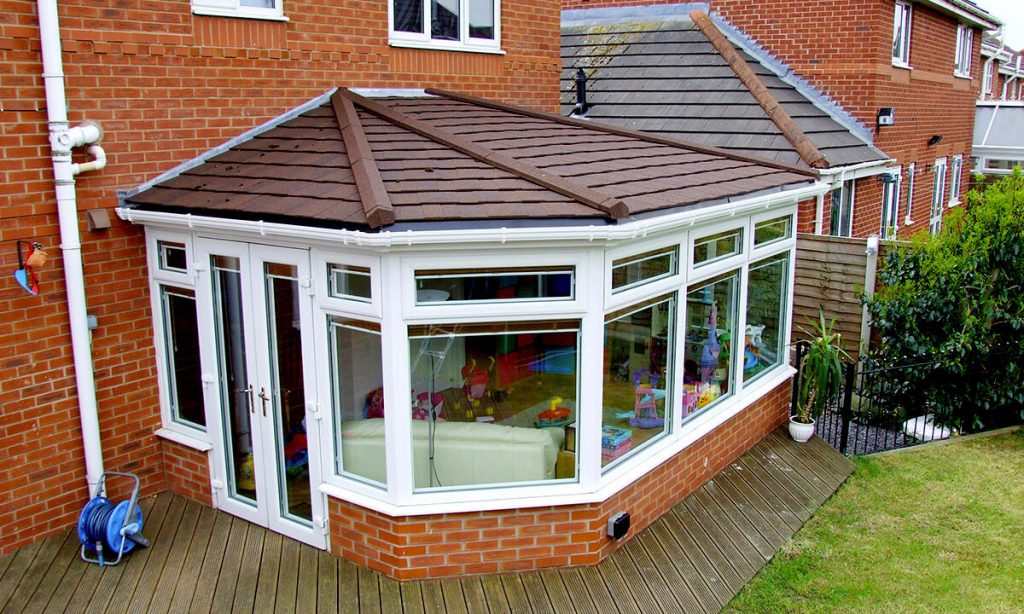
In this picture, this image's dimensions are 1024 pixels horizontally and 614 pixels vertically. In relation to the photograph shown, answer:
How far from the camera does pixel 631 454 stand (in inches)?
252

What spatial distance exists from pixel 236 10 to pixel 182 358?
2802mm

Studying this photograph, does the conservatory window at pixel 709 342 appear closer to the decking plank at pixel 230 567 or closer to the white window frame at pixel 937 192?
the decking plank at pixel 230 567

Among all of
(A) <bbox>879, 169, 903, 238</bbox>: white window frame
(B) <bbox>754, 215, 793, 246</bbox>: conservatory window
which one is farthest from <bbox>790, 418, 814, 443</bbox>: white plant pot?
(A) <bbox>879, 169, 903, 238</bbox>: white window frame

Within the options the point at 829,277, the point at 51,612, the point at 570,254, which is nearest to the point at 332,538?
the point at 51,612

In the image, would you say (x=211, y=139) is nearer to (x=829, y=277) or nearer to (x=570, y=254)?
(x=570, y=254)

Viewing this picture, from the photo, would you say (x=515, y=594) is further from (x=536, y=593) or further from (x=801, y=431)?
(x=801, y=431)

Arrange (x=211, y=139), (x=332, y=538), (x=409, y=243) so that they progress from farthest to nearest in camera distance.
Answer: (x=211, y=139)
(x=332, y=538)
(x=409, y=243)

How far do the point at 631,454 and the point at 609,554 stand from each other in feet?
2.45

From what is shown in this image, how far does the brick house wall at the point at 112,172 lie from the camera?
5.77 m

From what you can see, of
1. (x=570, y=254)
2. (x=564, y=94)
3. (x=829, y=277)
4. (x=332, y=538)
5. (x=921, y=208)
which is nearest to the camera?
(x=570, y=254)

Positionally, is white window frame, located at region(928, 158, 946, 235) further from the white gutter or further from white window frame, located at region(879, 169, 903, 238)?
the white gutter

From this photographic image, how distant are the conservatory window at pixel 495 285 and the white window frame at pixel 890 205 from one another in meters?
10.2

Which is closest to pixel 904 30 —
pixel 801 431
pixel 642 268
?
pixel 801 431

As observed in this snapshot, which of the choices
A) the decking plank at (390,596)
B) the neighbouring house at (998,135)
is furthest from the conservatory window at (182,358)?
the neighbouring house at (998,135)
